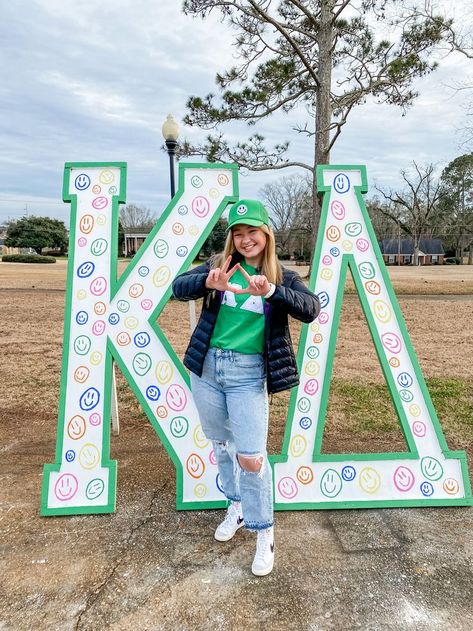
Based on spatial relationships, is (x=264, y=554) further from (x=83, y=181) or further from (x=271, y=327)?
(x=83, y=181)

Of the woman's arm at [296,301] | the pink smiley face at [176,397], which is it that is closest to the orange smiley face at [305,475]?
the pink smiley face at [176,397]

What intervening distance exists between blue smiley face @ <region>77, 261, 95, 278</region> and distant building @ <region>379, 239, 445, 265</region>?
196ft

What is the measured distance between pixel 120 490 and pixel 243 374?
148cm

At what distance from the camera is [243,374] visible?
204 centimetres

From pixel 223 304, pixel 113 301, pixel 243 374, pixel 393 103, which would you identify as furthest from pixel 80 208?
pixel 393 103

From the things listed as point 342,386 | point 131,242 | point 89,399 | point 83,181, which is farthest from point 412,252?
point 89,399

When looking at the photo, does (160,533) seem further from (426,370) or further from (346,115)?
(346,115)

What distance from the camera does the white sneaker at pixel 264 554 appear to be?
209 cm

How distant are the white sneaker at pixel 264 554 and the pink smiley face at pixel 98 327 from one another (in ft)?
5.02

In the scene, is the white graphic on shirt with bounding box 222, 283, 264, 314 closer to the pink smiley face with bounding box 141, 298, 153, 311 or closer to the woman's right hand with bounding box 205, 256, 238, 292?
→ the woman's right hand with bounding box 205, 256, 238, 292

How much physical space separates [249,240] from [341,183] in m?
1.17

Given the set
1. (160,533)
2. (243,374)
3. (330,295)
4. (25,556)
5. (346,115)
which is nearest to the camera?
(243,374)

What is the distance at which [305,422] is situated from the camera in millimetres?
2775

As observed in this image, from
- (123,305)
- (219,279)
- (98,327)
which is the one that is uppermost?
(219,279)
